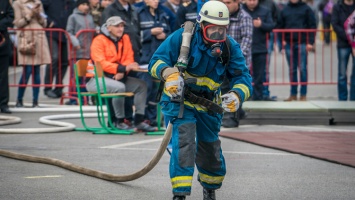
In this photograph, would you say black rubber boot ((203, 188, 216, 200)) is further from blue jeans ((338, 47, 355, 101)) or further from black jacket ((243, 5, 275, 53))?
blue jeans ((338, 47, 355, 101))

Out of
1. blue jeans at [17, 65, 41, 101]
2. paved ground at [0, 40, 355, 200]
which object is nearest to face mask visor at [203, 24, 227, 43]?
paved ground at [0, 40, 355, 200]

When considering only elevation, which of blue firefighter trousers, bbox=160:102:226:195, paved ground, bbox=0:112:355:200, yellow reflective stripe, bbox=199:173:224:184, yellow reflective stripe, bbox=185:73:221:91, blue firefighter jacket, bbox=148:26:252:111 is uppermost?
blue firefighter jacket, bbox=148:26:252:111

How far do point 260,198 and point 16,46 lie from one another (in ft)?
31.3

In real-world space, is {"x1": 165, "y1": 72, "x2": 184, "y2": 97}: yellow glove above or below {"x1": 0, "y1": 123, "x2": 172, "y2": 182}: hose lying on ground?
above

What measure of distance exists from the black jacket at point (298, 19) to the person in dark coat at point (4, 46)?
5597 millimetres

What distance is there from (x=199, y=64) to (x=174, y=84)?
0.41 meters

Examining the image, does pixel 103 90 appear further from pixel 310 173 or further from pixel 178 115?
pixel 178 115

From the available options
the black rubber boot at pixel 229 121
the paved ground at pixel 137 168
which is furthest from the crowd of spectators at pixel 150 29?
the paved ground at pixel 137 168

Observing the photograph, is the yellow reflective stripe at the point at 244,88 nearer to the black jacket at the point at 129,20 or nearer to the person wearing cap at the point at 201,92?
the person wearing cap at the point at 201,92

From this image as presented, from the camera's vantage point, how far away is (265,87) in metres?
18.3

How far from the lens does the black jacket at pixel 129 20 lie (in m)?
14.1

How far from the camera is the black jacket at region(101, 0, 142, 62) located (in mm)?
14094

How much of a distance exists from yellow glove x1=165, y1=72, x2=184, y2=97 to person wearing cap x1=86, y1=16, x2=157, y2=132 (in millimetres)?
5623

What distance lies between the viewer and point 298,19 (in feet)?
60.2
